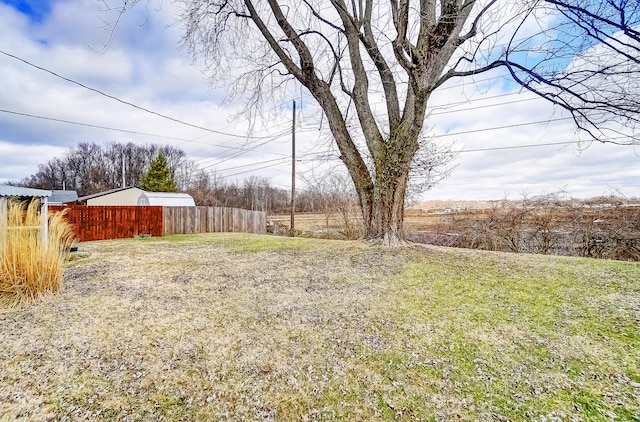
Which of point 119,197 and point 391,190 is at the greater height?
point 119,197

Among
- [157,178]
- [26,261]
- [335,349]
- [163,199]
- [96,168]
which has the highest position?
[96,168]

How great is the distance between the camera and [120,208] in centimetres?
1002

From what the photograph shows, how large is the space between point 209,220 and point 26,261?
9.51 meters

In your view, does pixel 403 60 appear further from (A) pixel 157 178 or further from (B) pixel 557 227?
(A) pixel 157 178

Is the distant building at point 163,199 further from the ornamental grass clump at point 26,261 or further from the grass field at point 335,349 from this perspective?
the grass field at point 335,349

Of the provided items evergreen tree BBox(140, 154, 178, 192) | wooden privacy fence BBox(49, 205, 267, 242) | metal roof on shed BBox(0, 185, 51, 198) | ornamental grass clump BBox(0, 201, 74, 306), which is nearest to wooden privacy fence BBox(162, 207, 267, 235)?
wooden privacy fence BBox(49, 205, 267, 242)

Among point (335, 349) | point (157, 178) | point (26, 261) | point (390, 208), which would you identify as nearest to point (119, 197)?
point (157, 178)

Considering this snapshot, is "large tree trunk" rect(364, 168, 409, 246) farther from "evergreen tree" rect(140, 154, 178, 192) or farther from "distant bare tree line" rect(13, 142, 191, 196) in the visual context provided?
"distant bare tree line" rect(13, 142, 191, 196)

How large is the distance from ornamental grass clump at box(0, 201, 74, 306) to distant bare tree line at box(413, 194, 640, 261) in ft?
26.3

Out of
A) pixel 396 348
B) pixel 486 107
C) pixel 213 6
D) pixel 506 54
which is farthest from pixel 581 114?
pixel 486 107

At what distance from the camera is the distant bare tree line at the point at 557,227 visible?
5.90 metres

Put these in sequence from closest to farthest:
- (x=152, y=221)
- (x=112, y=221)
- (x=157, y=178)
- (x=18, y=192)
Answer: (x=18, y=192)
(x=112, y=221)
(x=152, y=221)
(x=157, y=178)

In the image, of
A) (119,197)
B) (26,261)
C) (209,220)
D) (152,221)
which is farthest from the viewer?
(119,197)

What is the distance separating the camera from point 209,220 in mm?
12109
